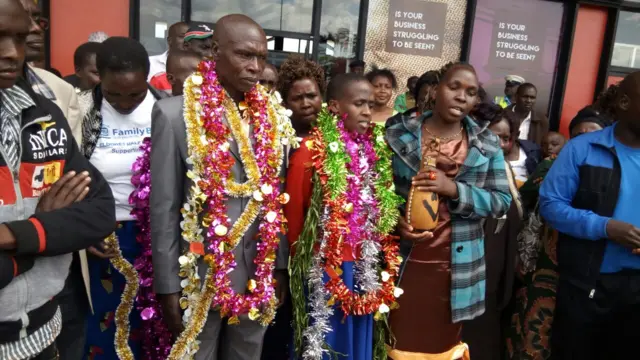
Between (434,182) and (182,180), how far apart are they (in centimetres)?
131

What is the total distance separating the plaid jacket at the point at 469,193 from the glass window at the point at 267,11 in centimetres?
485

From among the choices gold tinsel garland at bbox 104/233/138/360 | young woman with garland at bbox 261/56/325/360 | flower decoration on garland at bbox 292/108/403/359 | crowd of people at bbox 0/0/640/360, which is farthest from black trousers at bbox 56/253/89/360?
young woman with garland at bbox 261/56/325/360

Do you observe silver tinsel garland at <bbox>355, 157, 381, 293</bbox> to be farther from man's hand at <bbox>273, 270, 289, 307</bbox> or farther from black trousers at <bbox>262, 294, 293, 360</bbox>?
black trousers at <bbox>262, 294, 293, 360</bbox>

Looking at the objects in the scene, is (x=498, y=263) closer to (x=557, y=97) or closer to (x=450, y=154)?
(x=450, y=154)

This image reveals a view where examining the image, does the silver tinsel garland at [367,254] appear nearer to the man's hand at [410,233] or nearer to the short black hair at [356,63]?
the man's hand at [410,233]

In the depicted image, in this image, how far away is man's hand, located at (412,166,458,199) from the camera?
106 inches

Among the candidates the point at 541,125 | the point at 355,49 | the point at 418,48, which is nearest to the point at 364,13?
the point at 355,49

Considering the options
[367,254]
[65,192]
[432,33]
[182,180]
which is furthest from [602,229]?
[432,33]

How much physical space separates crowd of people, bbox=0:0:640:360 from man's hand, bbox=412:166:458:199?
0.4 inches

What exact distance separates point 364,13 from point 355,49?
0.54m

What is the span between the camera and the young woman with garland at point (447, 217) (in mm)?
2846

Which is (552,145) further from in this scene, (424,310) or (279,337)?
(279,337)

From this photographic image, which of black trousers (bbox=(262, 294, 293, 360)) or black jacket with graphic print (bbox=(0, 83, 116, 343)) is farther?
black trousers (bbox=(262, 294, 293, 360))

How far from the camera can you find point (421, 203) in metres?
2.70
